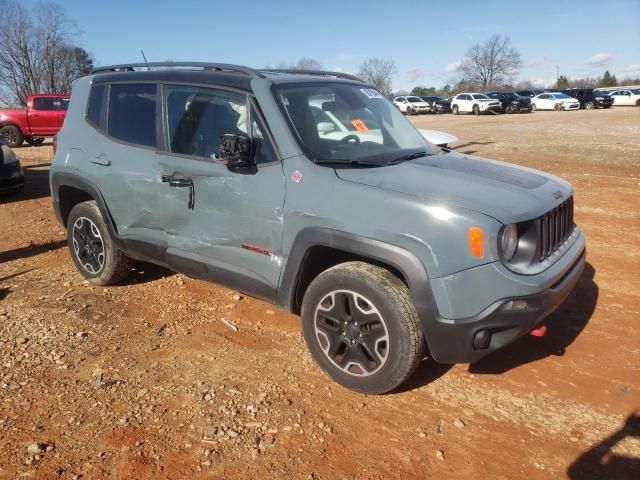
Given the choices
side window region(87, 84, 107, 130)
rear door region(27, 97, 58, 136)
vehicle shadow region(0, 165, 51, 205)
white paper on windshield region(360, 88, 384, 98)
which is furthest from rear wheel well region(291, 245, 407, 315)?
rear door region(27, 97, 58, 136)

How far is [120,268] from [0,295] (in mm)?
1150

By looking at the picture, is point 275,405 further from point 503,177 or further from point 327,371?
point 503,177

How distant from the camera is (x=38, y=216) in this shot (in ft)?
26.7

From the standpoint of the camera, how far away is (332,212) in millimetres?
3125

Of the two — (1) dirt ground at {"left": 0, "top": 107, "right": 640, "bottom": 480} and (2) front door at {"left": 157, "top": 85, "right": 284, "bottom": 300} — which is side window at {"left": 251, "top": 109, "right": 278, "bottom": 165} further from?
(1) dirt ground at {"left": 0, "top": 107, "right": 640, "bottom": 480}

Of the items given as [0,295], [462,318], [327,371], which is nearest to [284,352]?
[327,371]

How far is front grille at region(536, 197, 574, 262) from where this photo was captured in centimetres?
307

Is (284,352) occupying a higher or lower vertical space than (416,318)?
lower

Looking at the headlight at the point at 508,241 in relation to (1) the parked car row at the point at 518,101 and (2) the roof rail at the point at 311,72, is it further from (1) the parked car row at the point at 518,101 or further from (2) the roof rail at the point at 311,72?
(1) the parked car row at the point at 518,101

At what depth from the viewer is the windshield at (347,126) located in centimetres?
348

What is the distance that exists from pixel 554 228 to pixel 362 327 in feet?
4.40

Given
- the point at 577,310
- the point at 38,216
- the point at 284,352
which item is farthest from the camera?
the point at 38,216

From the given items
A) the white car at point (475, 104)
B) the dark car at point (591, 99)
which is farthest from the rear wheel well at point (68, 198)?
the dark car at point (591, 99)

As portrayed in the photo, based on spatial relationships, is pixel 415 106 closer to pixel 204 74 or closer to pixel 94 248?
pixel 94 248
